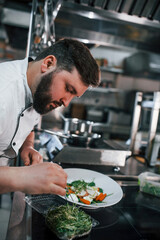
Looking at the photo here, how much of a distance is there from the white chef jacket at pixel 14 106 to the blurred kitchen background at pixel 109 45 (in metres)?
0.82

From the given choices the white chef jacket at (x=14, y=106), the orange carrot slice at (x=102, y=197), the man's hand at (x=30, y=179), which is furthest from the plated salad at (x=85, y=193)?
the white chef jacket at (x=14, y=106)

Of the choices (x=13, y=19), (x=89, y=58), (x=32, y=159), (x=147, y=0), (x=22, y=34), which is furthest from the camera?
(x=22, y=34)

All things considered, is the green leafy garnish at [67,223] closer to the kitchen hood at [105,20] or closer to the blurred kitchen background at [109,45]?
the blurred kitchen background at [109,45]

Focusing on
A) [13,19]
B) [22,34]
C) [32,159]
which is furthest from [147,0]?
[22,34]

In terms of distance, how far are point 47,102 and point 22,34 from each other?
2.73 m

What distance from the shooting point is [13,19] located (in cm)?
290

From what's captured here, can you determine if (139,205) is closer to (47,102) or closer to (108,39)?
(47,102)

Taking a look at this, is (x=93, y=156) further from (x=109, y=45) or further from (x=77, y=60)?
(x=109, y=45)

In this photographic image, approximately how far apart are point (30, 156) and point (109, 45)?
8.41ft

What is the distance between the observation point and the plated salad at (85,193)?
964mm

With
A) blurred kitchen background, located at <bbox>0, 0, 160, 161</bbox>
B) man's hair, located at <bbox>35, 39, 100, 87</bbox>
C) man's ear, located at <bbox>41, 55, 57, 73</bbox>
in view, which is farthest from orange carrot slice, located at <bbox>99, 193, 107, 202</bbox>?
blurred kitchen background, located at <bbox>0, 0, 160, 161</bbox>

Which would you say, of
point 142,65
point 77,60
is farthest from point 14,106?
point 142,65

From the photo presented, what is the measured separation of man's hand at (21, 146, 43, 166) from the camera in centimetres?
115

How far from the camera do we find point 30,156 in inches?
47.8
